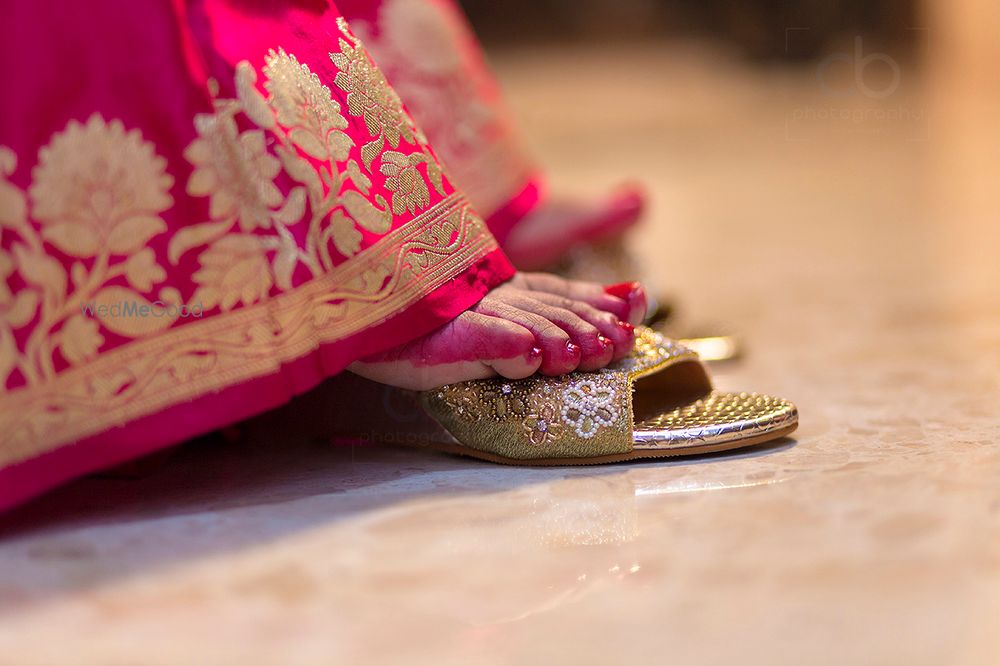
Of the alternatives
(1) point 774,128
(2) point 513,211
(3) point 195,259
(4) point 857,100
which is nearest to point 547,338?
(3) point 195,259

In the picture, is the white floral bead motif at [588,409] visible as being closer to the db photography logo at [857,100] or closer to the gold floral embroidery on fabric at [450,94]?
the gold floral embroidery on fabric at [450,94]

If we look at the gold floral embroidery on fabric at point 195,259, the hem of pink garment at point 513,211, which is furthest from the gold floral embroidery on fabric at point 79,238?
the hem of pink garment at point 513,211

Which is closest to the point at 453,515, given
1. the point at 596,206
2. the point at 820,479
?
the point at 820,479

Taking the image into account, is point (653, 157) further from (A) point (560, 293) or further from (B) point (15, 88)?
(B) point (15, 88)

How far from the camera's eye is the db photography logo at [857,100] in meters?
3.62

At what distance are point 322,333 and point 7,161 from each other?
213 mm

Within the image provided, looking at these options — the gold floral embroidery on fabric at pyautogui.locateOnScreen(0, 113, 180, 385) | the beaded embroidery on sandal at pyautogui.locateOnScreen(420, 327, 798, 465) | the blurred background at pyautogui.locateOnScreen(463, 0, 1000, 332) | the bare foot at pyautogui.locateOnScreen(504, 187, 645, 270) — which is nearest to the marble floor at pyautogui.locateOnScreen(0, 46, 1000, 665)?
the beaded embroidery on sandal at pyautogui.locateOnScreen(420, 327, 798, 465)

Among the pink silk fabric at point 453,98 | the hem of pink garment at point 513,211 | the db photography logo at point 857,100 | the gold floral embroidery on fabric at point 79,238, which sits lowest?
the gold floral embroidery on fabric at point 79,238

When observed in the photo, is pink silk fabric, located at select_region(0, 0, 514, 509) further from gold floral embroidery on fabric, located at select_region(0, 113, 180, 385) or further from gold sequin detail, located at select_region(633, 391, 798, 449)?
gold sequin detail, located at select_region(633, 391, 798, 449)

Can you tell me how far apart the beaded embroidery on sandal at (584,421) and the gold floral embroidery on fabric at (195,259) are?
0.30 ft

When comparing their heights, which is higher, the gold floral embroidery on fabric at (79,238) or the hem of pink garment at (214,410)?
the gold floral embroidery on fabric at (79,238)

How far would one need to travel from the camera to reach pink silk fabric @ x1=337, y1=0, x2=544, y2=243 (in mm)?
1186

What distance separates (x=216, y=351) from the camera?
735mm

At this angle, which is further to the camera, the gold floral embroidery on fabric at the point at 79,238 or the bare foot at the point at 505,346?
the bare foot at the point at 505,346
